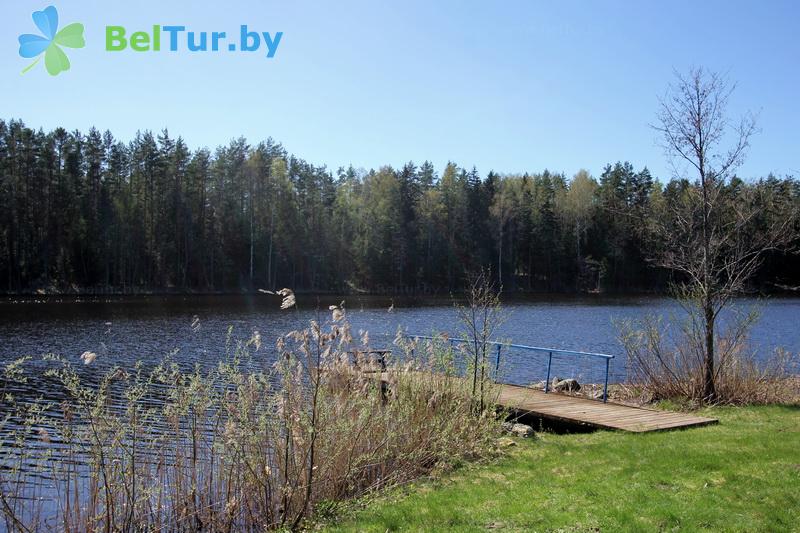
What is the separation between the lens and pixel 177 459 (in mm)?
7109

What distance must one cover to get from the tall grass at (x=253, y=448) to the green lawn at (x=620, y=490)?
666 millimetres

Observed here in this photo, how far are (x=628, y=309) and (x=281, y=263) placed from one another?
37.3m

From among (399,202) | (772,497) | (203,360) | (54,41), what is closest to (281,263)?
(399,202)

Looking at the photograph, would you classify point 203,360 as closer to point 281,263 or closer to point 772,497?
point 772,497

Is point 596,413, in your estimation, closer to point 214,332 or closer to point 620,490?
point 620,490

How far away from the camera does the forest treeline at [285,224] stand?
56.4 m

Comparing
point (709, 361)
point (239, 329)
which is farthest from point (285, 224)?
point (709, 361)

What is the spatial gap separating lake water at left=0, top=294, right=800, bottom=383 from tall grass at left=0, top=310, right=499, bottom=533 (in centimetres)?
435

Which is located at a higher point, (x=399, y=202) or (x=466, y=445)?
(x=399, y=202)

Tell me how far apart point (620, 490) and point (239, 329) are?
2776cm

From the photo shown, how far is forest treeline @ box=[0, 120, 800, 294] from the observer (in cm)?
5638

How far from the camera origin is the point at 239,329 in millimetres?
32531

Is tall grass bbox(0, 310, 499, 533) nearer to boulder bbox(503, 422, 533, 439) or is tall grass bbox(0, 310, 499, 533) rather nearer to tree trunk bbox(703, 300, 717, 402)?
boulder bbox(503, 422, 533, 439)

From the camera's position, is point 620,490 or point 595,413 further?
point 595,413
